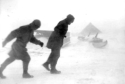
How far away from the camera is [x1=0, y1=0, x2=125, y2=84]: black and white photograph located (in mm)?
3941

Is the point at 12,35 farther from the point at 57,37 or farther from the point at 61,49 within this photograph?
the point at 61,49

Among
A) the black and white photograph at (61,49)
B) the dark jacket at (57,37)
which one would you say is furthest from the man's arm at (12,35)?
the dark jacket at (57,37)

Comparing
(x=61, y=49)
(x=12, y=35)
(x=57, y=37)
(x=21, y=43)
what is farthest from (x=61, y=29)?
(x=61, y=49)

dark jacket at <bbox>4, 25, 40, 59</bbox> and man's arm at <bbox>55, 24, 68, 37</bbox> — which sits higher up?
man's arm at <bbox>55, 24, 68, 37</bbox>

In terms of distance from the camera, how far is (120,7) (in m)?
28.1

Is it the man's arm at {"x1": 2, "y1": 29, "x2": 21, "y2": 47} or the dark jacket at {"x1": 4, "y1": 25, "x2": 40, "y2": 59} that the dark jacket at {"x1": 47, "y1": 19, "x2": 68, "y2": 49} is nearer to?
the dark jacket at {"x1": 4, "y1": 25, "x2": 40, "y2": 59}

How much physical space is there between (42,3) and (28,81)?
2823 centimetres

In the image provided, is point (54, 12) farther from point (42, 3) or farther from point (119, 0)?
point (119, 0)

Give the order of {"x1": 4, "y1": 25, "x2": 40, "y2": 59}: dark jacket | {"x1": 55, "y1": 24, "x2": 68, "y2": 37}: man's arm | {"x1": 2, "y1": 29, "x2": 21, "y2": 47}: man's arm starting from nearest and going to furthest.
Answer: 1. {"x1": 2, "y1": 29, "x2": 21, "y2": 47}: man's arm
2. {"x1": 4, "y1": 25, "x2": 40, "y2": 59}: dark jacket
3. {"x1": 55, "y1": 24, "x2": 68, "y2": 37}: man's arm

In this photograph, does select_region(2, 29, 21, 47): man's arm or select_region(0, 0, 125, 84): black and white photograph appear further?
select_region(0, 0, 125, 84): black and white photograph

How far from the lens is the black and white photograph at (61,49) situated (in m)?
3.94

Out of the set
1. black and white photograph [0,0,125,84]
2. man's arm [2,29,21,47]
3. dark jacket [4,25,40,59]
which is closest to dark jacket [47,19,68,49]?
black and white photograph [0,0,125,84]

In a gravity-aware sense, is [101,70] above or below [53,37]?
below

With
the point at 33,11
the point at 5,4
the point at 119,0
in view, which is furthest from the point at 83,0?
the point at 5,4
